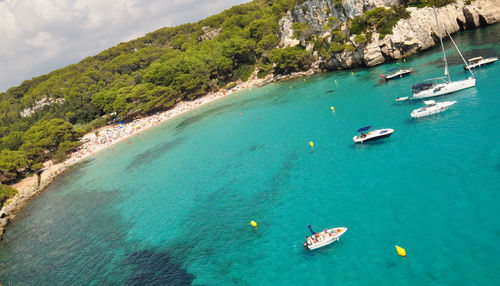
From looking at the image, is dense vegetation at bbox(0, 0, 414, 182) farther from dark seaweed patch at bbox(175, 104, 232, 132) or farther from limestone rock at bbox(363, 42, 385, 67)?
dark seaweed patch at bbox(175, 104, 232, 132)

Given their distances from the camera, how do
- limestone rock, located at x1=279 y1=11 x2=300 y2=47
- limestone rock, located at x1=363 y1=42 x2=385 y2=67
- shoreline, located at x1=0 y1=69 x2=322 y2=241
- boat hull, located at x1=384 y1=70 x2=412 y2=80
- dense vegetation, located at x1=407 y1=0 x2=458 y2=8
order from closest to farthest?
boat hull, located at x1=384 y1=70 x2=412 y2=80, shoreline, located at x1=0 y1=69 x2=322 y2=241, dense vegetation, located at x1=407 y1=0 x2=458 y2=8, limestone rock, located at x1=363 y1=42 x2=385 y2=67, limestone rock, located at x1=279 y1=11 x2=300 y2=47

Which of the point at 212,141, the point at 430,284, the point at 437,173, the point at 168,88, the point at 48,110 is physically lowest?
the point at 430,284

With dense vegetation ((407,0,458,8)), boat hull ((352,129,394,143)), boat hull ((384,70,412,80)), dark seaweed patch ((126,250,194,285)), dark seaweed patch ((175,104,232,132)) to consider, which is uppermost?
dense vegetation ((407,0,458,8))

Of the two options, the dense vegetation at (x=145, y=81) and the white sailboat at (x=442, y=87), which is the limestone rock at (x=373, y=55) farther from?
the white sailboat at (x=442, y=87)

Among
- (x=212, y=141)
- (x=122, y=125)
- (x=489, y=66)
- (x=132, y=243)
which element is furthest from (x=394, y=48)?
(x=122, y=125)

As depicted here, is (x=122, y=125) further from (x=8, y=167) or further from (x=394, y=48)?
(x=394, y=48)

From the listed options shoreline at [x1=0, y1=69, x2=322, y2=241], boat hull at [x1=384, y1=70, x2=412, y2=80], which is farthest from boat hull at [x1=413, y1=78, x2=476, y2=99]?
shoreline at [x1=0, y1=69, x2=322, y2=241]

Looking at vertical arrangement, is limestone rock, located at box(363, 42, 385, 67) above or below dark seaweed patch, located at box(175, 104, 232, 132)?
above
